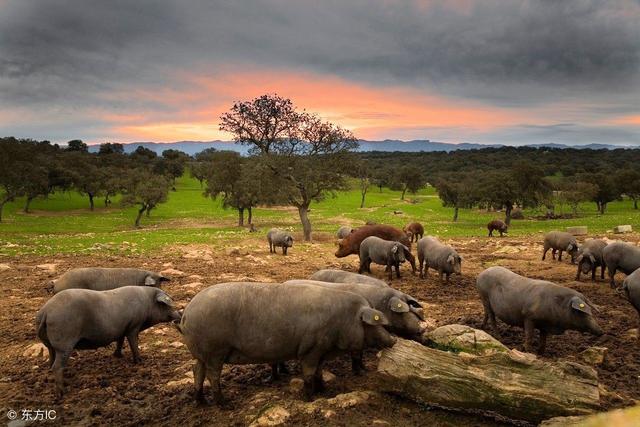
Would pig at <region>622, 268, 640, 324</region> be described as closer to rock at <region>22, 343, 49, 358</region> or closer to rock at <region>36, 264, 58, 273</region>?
rock at <region>22, 343, 49, 358</region>

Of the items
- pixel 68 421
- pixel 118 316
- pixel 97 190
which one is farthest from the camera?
pixel 97 190

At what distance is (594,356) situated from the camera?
8.86 metres

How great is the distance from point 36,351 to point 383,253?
12.5 metres

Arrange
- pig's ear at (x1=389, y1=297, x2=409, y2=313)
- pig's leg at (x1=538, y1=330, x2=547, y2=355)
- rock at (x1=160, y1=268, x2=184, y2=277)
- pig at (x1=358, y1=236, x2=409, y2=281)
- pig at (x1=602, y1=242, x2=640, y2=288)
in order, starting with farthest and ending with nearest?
rock at (x1=160, y1=268, x2=184, y2=277)
pig at (x1=358, y1=236, x2=409, y2=281)
pig at (x1=602, y1=242, x2=640, y2=288)
pig's leg at (x1=538, y1=330, x2=547, y2=355)
pig's ear at (x1=389, y1=297, x2=409, y2=313)

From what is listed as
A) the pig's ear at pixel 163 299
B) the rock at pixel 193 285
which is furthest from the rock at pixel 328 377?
the rock at pixel 193 285

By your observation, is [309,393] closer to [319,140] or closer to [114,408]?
[114,408]

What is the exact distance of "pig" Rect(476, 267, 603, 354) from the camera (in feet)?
31.4

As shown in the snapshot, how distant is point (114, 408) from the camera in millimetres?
7828

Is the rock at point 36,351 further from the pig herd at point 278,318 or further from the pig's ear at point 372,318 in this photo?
the pig's ear at point 372,318

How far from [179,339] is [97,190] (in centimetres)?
6295

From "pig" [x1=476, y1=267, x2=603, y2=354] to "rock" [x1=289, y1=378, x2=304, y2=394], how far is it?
5306 millimetres

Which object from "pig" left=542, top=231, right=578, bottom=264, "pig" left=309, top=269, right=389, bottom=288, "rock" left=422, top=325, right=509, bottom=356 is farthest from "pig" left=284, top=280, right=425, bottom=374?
"pig" left=542, top=231, right=578, bottom=264

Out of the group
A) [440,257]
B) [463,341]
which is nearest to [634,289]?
[463,341]

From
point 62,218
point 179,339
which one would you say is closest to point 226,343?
point 179,339
